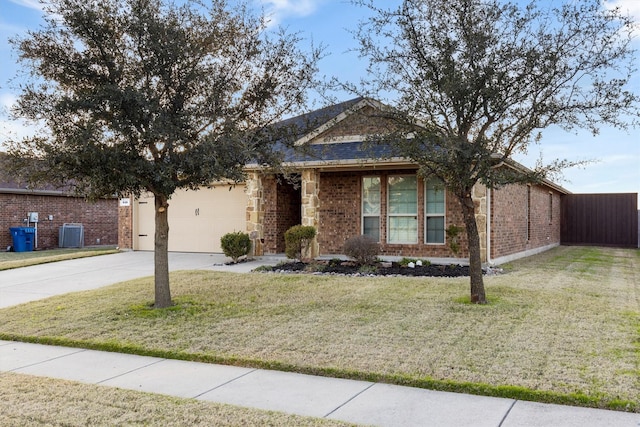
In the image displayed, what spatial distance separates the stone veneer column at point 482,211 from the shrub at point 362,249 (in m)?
2.41

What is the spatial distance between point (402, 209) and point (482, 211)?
2135 mm

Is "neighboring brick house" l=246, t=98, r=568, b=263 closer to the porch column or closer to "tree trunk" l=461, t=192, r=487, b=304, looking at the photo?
the porch column

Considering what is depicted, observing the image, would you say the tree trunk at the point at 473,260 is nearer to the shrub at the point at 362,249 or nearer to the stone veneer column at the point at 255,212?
the shrub at the point at 362,249

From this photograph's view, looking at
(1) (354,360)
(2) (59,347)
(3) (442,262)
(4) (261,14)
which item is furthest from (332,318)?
(3) (442,262)

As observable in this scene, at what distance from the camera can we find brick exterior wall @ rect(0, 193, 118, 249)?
66.7ft

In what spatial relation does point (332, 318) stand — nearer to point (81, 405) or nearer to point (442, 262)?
point (81, 405)

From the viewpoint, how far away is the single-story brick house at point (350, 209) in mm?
12828

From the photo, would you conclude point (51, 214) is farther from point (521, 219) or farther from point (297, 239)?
point (521, 219)

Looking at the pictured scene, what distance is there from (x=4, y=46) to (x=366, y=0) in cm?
497

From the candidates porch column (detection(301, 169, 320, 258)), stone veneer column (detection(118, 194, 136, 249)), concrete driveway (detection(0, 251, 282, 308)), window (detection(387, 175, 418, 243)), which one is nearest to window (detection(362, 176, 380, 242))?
window (detection(387, 175, 418, 243))

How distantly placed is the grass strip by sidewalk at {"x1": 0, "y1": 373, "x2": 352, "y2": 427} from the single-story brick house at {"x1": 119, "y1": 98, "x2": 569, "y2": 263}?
7915 mm

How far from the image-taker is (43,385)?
178 inches

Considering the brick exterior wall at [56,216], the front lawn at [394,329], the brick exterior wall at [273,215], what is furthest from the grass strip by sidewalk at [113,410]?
the brick exterior wall at [56,216]

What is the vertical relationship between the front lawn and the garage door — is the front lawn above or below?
below
